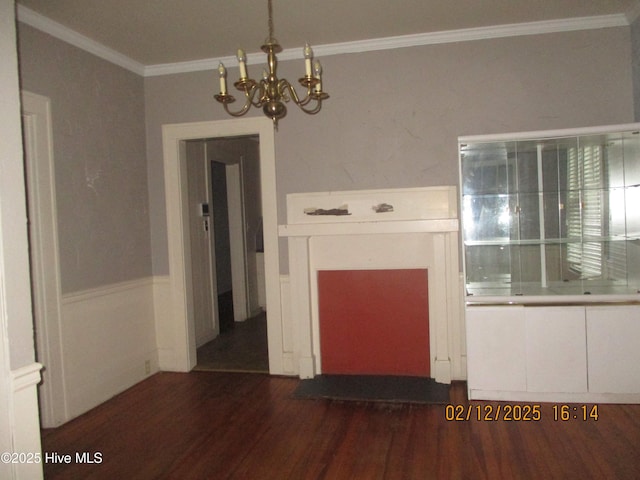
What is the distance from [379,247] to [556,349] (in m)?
1.42

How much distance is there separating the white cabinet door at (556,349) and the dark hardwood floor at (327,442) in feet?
0.61

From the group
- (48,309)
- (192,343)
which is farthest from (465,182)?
(48,309)

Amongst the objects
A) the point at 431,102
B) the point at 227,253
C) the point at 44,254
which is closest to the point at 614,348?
the point at 431,102

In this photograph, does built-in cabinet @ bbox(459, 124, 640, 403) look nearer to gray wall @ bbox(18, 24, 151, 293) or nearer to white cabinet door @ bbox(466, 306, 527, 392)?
white cabinet door @ bbox(466, 306, 527, 392)

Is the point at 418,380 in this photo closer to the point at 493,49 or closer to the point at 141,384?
the point at 141,384

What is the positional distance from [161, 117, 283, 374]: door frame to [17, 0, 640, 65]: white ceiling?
2.10 feet

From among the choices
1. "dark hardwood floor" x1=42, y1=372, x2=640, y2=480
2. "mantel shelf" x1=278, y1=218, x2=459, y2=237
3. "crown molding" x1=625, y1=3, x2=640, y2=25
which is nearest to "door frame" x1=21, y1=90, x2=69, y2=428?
"dark hardwood floor" x1=42, y1=372, x2=640, y2=480

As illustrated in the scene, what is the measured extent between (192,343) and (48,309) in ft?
4.42

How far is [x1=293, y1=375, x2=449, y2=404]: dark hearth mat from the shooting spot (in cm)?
319

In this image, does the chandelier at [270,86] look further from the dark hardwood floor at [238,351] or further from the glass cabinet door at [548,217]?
the dark hardwood floor at [238,351]

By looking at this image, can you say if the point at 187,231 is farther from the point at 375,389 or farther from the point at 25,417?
the point at 25,417

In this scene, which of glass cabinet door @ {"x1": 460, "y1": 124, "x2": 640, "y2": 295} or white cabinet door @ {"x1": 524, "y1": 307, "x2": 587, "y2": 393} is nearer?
white cabinet door @ {"x1": 524, "y1": 307, "x2": 587, "y2": 393}

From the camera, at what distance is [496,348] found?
304 centimetres

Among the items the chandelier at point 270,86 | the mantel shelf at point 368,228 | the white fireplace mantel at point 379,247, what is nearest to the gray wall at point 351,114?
the white fireplace mantel at point 379,247
